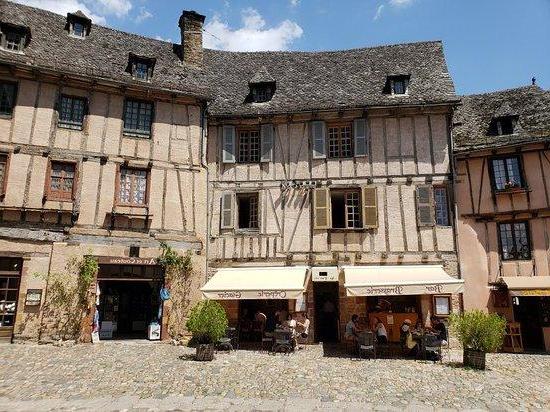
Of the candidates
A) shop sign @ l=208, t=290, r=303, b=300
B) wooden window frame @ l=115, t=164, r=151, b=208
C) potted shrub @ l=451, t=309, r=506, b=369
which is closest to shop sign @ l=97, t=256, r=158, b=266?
wooden window frame @ l=115, t=164, r=151, b=208

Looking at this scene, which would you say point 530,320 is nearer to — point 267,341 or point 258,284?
point 267,341

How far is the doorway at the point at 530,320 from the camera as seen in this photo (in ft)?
43.4

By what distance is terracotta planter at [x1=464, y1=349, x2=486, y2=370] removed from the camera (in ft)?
33.0

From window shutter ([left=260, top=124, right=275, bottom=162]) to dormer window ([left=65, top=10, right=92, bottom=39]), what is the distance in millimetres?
7981

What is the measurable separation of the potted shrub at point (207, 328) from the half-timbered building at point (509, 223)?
8.17m

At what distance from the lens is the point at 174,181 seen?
46.9ft

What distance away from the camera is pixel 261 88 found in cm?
1599

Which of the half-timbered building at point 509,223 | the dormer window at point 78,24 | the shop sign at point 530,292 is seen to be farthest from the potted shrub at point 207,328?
the dormer window at point 78,24

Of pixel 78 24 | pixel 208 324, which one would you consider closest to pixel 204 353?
pixel 208 324

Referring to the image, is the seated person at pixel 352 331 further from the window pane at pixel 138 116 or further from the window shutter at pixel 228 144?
the window pane at pixel 138 116

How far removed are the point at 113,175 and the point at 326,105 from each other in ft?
25.6

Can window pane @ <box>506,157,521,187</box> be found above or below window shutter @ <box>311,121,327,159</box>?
below

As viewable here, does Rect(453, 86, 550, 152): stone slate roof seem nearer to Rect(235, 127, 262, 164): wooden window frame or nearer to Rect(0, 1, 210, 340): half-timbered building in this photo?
Rect(235, 127, 262, 164): wooden window frame

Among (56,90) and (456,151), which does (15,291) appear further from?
(456,151)
